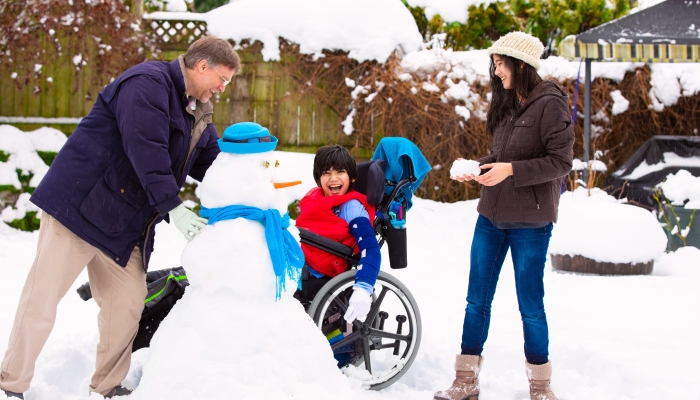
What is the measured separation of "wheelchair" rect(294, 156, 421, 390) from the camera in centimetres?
307

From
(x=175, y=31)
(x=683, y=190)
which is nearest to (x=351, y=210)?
(x=683, y=190)

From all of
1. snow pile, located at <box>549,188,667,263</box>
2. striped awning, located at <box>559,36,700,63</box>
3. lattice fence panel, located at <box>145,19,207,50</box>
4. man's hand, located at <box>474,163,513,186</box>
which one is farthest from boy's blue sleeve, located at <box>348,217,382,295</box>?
lattice fence panel, located at <box>145,19,207,50</box>

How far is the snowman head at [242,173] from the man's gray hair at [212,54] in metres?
0.39

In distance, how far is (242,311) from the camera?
7.74ft

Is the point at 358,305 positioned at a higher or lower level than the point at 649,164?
lower

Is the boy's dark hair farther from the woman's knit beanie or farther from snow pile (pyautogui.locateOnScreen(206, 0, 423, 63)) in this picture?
snow pile (pyautogui.locateOnScreen(206, 0, 423, 63))

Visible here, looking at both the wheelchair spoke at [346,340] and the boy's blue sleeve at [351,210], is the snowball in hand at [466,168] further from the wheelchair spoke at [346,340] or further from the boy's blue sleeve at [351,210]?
the wheelchair spoke at [346,340]

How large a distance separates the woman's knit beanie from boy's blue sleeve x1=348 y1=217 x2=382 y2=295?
40.3 inches

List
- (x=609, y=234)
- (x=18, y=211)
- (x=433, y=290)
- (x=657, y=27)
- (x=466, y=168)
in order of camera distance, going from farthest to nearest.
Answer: (x=657, y=27) → (x=18, y=211) → (x=609, y=234) → (x=433, y=290) → (x=466, y=168)

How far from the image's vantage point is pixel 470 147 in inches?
309

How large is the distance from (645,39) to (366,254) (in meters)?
5.34

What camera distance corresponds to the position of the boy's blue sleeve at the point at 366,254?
116 inches

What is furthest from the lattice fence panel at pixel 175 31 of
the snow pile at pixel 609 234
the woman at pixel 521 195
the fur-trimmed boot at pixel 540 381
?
the fur-trimmed boot at pixel 540 381

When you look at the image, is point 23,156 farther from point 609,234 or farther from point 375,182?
point 609,234
